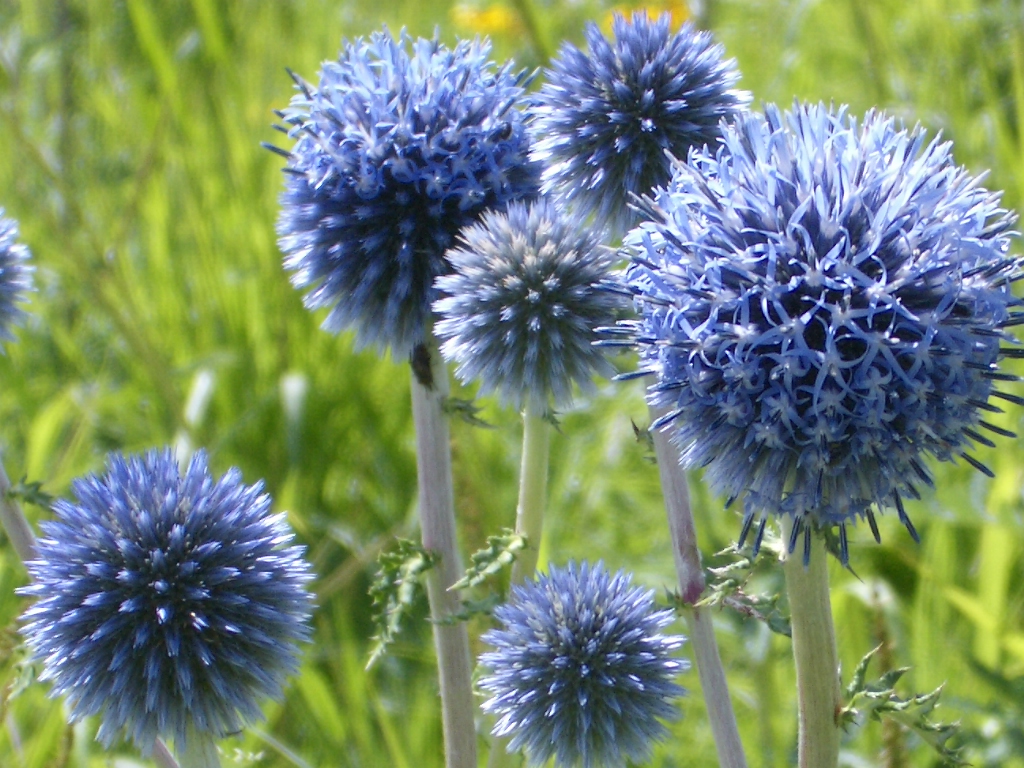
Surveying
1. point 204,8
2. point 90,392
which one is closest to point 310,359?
point 90,392

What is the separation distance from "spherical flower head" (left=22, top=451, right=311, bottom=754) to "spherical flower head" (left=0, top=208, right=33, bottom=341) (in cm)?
40

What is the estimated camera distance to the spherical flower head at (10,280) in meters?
1.72

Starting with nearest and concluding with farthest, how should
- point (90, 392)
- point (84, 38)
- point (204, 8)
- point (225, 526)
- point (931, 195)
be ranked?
point (931, 195) → point (225, 526) → point (204, 8) → point (90, 392) → point (84, 38)

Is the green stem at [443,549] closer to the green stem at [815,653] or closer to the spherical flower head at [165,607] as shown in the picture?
the spherical flower head at [165,607]

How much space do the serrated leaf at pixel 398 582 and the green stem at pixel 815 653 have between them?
Answer: 0.47 meters

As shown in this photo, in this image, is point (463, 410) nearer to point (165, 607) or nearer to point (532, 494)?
point (532, 494)

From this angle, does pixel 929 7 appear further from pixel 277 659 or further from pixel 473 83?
pixel 277 659

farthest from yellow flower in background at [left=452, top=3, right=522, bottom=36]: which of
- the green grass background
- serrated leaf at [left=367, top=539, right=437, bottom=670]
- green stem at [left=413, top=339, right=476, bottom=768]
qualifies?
serrated leaf at [left=367, top=539, right=437, bottom=670]

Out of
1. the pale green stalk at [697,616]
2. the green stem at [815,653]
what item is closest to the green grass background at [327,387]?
the pale green stalk at [697,616]

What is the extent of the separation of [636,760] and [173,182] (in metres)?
2.98

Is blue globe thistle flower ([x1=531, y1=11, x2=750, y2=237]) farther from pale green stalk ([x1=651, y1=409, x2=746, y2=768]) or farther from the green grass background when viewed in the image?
the green grass background

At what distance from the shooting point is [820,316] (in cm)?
117

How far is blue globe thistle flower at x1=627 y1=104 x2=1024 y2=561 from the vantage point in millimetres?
1165

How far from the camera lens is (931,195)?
1236 millimetres
